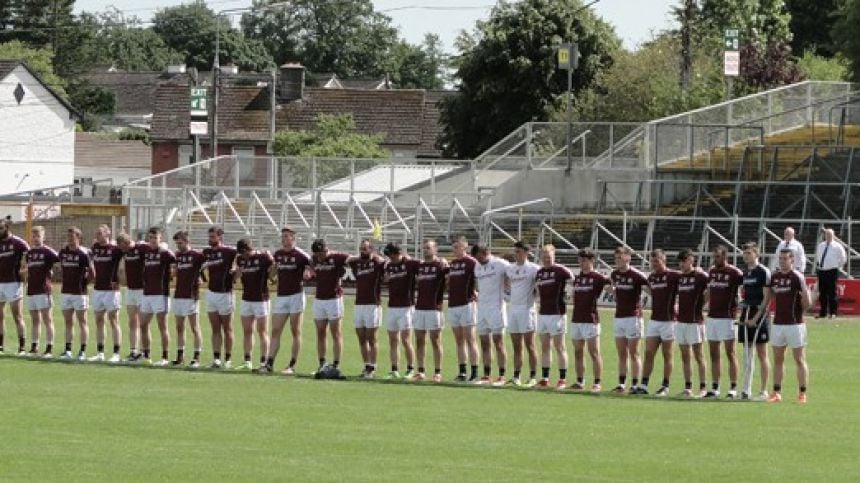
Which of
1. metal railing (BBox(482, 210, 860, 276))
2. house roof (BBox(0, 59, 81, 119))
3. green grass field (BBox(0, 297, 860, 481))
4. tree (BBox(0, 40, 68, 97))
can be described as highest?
tree (BBox(0, 40, 68, 97))

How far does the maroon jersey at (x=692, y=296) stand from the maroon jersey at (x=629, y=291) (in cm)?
63

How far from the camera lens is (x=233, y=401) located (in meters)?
23.4

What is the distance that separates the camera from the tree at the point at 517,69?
7388cm

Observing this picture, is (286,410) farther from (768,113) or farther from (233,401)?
(768,113)

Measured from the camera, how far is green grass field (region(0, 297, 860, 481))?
681 inches

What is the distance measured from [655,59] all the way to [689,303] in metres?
47.7

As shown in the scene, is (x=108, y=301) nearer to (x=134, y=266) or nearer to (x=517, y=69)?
(x=134, y=266)

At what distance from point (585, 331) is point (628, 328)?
64cm

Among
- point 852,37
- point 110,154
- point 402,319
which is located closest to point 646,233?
point 852,37

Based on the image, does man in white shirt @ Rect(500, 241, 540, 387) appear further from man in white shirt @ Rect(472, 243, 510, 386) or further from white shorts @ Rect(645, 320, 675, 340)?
white shorts @ Rect(645, 320, 675, 340)

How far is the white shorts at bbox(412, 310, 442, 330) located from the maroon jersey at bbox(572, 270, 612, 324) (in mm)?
2154

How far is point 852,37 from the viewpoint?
6494cm

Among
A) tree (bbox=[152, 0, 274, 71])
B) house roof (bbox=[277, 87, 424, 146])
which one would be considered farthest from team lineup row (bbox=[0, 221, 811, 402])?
tree (bbox=[152, 0, 274, 71])

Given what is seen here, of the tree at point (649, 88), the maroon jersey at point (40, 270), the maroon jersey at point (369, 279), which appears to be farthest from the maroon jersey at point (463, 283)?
the tree at point (649, 88)
